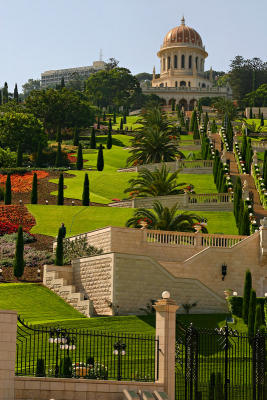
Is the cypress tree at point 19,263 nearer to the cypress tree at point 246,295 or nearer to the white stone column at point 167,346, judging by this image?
the cypress tree at point 246,295

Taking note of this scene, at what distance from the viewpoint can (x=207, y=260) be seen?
159 feet

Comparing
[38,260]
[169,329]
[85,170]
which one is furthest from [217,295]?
[85,170]

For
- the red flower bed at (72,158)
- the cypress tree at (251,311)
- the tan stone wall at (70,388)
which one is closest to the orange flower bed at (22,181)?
the red flower bed at (72,158)

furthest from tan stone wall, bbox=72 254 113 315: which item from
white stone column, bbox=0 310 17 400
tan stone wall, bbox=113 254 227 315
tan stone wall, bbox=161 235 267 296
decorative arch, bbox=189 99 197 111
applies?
decorative arch, bbox=189 99 197 111

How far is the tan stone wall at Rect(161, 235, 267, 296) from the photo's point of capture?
48094 mm

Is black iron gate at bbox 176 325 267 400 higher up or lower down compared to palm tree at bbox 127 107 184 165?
lower down

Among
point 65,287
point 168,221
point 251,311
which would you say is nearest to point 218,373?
point 251,311

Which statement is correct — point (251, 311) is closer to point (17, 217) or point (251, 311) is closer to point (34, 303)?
point (34, 303)

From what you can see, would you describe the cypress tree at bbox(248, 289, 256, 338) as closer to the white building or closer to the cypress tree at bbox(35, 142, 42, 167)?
the cypress tree at bbox(35, 142, 42, 167)

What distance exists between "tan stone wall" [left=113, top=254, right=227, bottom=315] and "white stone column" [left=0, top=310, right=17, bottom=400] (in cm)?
1952

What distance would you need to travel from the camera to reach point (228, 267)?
4894 centimetres

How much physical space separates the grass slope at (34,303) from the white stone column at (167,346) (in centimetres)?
1304

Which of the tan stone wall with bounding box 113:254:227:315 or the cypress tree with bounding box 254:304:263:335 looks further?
the tan stone wall with bounding box 113:254:227:315

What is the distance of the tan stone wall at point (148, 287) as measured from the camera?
4475 centimetres
